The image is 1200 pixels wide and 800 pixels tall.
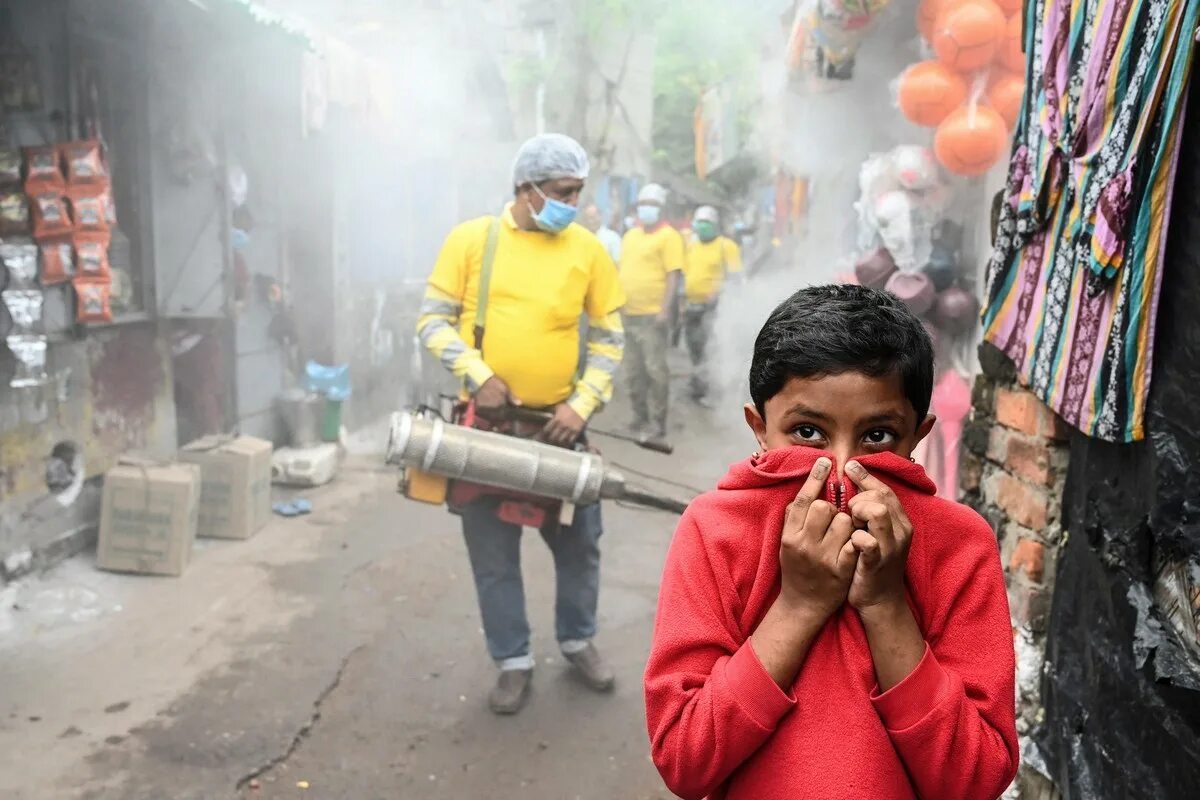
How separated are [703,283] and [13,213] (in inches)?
312

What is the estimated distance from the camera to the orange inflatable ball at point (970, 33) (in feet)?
14.4

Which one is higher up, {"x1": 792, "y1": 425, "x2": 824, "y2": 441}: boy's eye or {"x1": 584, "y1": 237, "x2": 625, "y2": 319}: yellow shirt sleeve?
{"x1": 792, "y1": 425, "x2": 824, "y2": 441}: boy's eye

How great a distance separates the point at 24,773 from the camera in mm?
3336

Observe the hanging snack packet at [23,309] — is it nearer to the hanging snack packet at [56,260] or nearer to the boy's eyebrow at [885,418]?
the hanging snack packet at [56,260]

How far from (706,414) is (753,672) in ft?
32.4

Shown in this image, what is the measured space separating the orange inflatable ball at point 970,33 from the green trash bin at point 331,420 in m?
5.30

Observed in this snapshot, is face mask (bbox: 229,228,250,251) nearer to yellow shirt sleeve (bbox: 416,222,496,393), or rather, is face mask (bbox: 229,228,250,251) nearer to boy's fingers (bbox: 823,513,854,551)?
yellow shirt sleeve (bbox: 416,222,496,393)

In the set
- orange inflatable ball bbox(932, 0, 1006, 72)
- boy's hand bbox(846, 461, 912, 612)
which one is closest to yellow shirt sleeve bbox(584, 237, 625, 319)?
orange inflatable ball bbox(932, 0, 1006, 72)

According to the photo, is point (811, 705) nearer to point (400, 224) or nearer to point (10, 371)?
point (10, 371)

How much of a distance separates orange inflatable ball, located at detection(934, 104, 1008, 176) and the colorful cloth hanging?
1821 millimetres

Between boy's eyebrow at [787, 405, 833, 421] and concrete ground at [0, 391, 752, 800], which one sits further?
concrete ground at [0, 391, 752, 800]

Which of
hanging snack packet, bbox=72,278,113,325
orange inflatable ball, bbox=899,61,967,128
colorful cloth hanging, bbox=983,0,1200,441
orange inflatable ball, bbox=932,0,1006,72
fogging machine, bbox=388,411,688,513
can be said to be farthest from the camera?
hanging snack packet, bbox=72,278,113,325

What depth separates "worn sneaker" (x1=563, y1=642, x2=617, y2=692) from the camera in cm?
406

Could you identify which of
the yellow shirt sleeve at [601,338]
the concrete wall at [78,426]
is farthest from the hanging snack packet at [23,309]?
the yellow shirt sleeve at [601,338]
